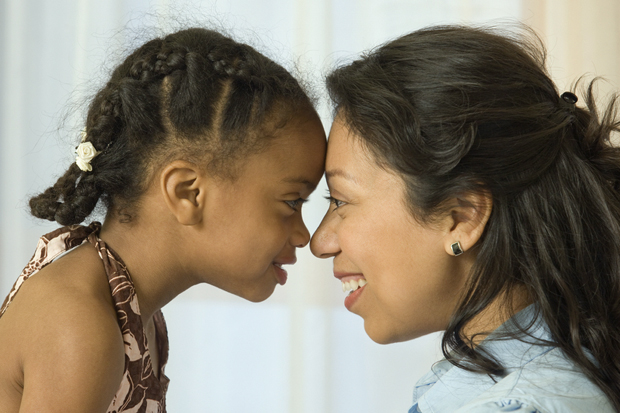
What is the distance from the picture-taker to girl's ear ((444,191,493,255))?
0.97 m

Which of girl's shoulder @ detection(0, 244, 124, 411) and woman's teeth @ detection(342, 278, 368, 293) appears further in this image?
woman's teeth @ detection(342, 278, 368, 293)

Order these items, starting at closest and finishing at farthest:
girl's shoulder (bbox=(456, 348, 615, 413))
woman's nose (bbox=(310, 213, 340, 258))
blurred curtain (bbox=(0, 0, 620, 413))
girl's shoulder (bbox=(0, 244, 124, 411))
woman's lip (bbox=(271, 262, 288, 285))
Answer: girl's shoulder (bbox=(456, 348, 615, 413)) → girl's shoulder (bbox=(0, 244, 124, 411)) → woman's nose (bbox=(310, 213, 340, 258)) → woman's lip (bbox=(271, 262, 288, 285)) → blurred curtain (bbox=(0, 0, 620, 413))

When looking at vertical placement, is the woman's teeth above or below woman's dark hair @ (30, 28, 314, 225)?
below

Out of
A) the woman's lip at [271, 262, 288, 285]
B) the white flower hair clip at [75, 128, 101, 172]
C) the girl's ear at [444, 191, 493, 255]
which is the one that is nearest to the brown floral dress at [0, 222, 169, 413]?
the white flower hair clip at [75, 128, 101, 172]

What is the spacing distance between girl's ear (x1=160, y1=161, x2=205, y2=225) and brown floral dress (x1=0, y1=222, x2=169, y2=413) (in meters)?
0.14

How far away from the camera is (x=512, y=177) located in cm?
96

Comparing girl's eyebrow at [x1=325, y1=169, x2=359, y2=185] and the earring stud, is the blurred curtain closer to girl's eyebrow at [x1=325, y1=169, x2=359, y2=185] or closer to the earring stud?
girl's eyebrow at [x1=325, y1=169, x2=359, y2=185]

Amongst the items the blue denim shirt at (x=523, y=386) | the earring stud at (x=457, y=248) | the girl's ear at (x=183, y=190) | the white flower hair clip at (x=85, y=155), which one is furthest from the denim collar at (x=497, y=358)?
the white flower hair clip at (x=85, y=155)

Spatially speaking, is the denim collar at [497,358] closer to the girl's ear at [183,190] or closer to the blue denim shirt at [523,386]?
the blue denim shirt at [523,386]

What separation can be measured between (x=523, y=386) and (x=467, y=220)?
0.28 meters

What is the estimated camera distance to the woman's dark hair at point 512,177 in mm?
942

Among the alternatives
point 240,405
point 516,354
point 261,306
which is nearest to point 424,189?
point 516,354

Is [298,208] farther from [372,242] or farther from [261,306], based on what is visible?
[261,306]

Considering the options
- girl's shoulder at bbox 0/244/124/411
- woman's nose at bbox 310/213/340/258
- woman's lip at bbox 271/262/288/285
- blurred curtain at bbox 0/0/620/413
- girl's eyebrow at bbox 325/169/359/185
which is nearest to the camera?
girl's shoulder at bbox 0/244/124/411
